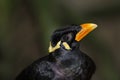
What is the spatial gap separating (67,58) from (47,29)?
2.11ft

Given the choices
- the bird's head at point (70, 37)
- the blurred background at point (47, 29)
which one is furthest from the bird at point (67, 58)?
the blurred background at point (47, 29)

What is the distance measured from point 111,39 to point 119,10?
0.47 meters

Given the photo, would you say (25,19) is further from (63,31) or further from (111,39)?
(63,31)

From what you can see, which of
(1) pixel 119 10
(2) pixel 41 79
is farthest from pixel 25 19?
(2) pixel 41 79

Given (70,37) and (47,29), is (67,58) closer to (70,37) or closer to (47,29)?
(70,37)

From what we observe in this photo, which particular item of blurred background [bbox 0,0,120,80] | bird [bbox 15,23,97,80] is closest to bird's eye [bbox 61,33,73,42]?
bird [bbox 15,23,97,80]

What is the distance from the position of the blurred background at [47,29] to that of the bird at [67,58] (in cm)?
57

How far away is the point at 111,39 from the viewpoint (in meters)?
5.77

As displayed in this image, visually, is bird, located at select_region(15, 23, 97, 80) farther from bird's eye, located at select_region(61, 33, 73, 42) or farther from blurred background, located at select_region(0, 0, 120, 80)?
blurred background, located at select_region(0, 0, 120, 80)

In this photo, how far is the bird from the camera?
3.72m

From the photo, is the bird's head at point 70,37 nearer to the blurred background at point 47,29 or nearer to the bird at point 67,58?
the bird at point 67,58

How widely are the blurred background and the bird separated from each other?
575mm

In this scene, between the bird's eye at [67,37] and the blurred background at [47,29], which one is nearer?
the bird's eye at [67,37]

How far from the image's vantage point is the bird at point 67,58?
3.72 meters
